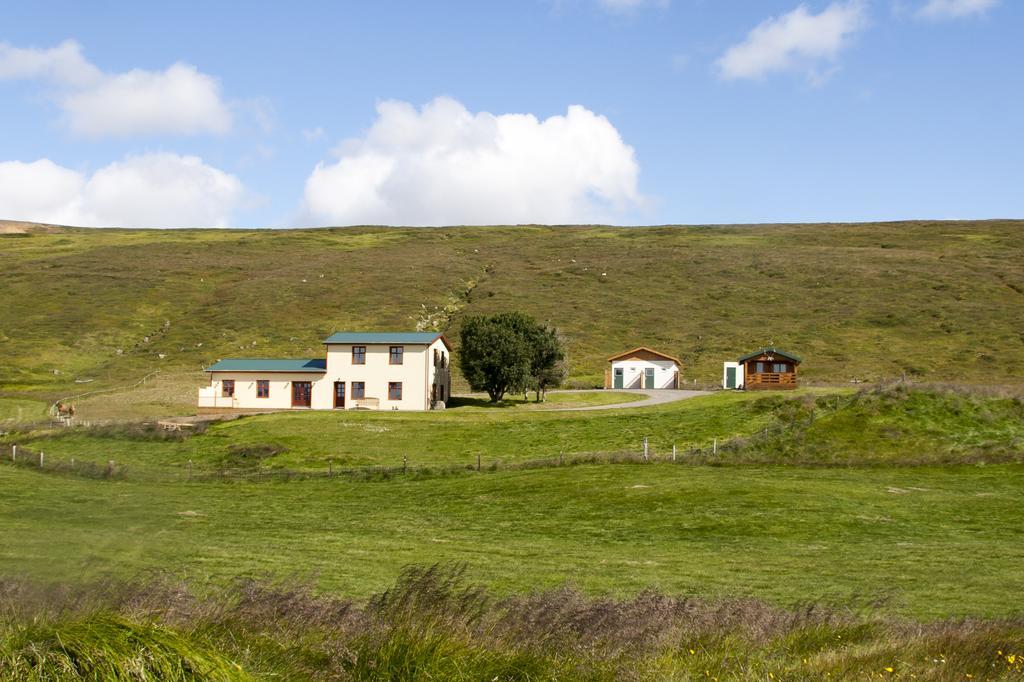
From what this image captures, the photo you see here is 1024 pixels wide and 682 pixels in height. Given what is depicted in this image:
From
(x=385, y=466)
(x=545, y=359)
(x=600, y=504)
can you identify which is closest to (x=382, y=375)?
(x=545, y=359)

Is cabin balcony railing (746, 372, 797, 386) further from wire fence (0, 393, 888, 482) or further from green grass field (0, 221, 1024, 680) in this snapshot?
wire fence (0, 393, 888, 482)

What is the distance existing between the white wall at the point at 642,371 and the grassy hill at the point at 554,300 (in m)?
5.25

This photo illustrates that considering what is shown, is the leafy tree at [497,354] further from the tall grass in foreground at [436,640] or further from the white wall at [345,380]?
the tall grass in foreground at [436,640]

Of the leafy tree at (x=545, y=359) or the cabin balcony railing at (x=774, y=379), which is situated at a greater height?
the leafy tree at (x=545, y=359)

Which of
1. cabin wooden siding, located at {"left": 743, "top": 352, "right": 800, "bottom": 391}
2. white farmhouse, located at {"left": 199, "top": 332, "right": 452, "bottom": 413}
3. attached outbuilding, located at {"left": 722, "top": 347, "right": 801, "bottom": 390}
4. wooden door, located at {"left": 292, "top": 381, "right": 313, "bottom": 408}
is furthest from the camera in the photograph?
attached outbuilding, located at {"left": 722, "top": 347, "right": 801, "bottom": 390}

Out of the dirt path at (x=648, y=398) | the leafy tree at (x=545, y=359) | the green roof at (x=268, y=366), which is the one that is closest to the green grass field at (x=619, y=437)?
the dirt path at (x=648, y=398)

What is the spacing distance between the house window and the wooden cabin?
3091 centimetres

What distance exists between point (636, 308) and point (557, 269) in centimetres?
2701

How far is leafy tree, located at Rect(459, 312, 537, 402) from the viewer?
77812 millimetres

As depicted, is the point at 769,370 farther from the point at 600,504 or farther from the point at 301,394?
the point at 600,504

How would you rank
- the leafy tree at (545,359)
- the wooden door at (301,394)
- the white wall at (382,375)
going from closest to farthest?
the white wall at (382,375) → the wooden door at (301,394) → the leafy tree at (545,359)

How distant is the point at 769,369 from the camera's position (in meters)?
83.6

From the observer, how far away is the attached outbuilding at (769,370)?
8206 centimetres

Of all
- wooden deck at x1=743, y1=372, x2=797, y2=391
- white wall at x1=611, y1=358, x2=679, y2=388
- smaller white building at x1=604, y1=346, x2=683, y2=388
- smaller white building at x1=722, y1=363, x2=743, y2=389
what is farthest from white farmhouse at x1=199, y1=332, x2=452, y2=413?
wooden deck at x1=743, y1=372, x2=797, y2=391
